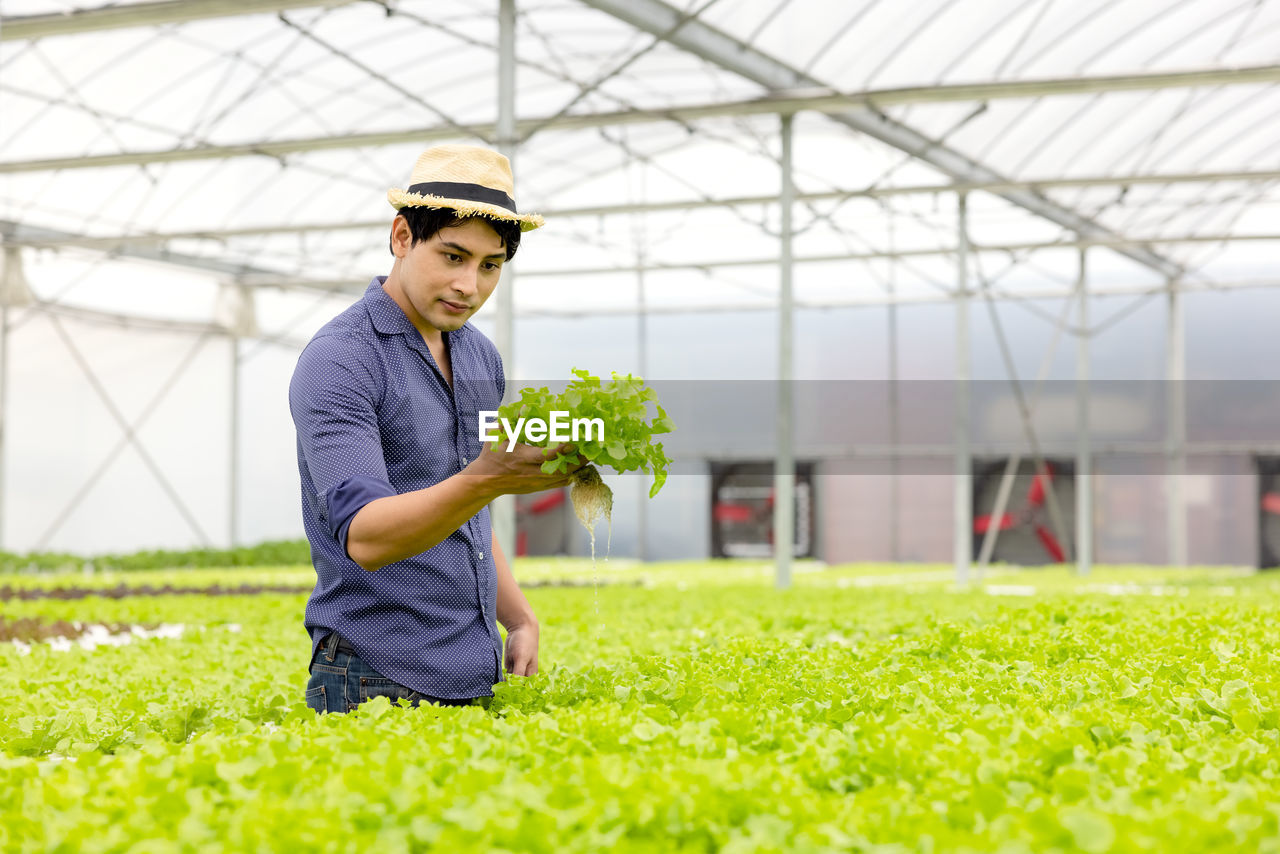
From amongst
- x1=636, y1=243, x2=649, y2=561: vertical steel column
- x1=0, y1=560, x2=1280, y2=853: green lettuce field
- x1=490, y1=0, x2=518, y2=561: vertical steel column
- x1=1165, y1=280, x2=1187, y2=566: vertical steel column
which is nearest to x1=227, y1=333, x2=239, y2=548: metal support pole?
x1=636, y1=243, x2=649, y2=561: vertical steel column

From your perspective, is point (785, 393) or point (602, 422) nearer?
point (602, 422)

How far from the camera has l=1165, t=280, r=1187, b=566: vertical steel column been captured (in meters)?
23.3

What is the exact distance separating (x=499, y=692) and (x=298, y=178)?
18.9m

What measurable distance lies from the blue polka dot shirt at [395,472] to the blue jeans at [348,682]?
0.03 m

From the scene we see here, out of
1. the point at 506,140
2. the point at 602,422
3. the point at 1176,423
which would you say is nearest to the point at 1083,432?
the point at 1176,423

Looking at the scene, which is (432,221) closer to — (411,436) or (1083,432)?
(411,436)

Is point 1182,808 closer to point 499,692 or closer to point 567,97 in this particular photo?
point 499,692

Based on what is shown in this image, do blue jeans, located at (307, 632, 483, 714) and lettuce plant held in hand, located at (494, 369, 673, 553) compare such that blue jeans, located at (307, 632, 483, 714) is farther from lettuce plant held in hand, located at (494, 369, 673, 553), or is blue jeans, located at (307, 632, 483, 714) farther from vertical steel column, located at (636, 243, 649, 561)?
vertical steel column, located at (636, 243, 649, 561)

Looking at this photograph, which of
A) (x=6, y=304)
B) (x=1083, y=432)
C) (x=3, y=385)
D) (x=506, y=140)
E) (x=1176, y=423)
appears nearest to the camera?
(x=506, y=140)

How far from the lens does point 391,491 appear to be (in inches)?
97.6

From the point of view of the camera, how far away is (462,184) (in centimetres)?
274

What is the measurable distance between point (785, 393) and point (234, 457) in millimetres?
14724

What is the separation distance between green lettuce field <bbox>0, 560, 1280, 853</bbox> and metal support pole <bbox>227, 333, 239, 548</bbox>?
19.4 meters

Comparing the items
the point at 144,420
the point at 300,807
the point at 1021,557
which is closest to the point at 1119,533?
the point at 1021,557
